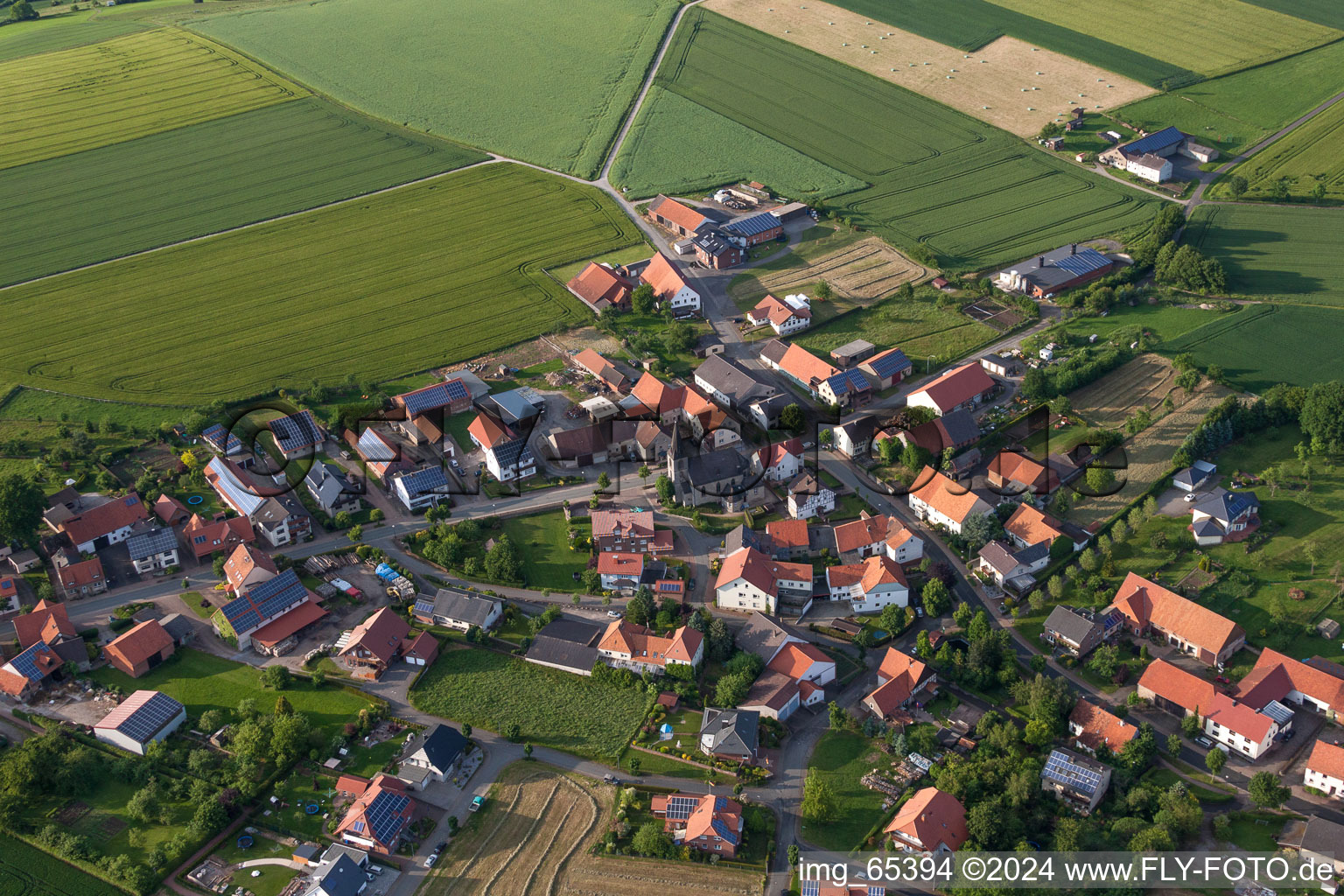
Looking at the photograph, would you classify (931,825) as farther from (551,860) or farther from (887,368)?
(887,368)

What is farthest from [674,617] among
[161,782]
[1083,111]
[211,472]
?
[1083,111]

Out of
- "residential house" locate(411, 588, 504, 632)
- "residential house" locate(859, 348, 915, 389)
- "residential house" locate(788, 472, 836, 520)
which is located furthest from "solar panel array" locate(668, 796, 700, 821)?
"residential house" locate(859, 348, 915, 389)

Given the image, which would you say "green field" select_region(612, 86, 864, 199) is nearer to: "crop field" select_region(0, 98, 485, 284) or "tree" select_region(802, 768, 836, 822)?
"crop field" select_region(0, 98, 485, 284)

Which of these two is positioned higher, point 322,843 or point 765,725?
point 765,725

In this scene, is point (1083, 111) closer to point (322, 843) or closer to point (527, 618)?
point (527, 618)

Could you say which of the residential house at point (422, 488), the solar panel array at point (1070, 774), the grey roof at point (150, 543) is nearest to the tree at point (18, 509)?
the grey roof at point (150, 543)

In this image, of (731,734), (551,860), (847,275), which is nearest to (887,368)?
(847,275)
